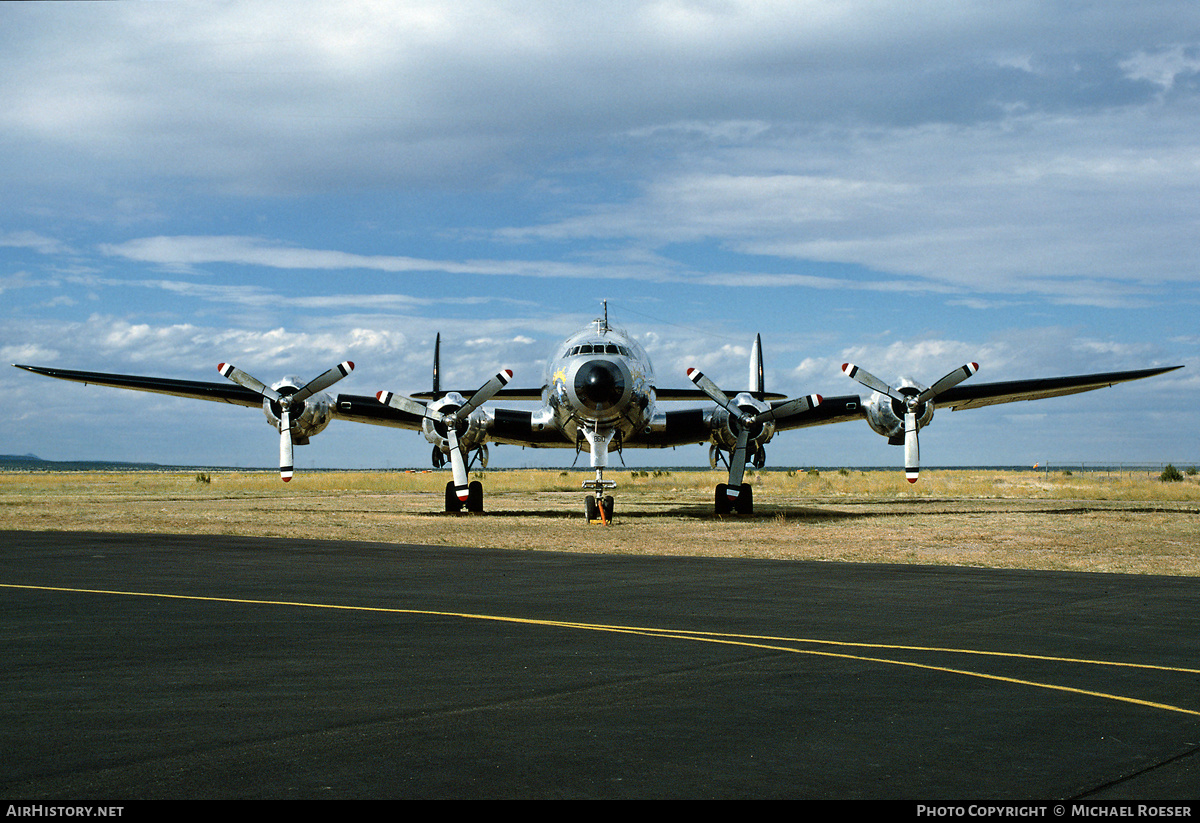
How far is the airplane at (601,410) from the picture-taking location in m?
28.4

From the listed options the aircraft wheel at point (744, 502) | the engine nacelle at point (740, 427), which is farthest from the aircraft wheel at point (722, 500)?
the engine nacelle at point (740, 427)

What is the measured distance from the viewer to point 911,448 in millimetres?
29906

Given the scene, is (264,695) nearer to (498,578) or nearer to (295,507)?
(498,578)

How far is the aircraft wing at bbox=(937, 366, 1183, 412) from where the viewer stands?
31.2 m

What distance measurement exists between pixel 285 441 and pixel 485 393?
20.6ft

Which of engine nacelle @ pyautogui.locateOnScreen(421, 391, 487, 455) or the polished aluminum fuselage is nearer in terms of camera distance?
the polished aluminum fuselage

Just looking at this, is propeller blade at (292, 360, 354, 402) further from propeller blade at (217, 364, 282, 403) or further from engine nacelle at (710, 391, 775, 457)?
engine nacelle at (710, 391, 775, 457)

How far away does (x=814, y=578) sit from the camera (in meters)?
15.2

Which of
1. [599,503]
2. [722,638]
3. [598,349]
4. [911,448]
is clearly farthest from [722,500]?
[722,638]

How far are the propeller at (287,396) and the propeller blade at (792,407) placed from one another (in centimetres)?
1278

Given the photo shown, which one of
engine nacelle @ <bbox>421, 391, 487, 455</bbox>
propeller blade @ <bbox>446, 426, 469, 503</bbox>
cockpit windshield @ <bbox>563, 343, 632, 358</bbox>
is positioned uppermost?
cockpit windshield @ <bbox>563, 343, 632, 358</bbox>

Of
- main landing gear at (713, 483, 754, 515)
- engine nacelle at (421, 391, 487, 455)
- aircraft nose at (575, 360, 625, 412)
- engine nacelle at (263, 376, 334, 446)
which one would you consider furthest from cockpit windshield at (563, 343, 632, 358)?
engine nacelle at (263, 376, 334, 446)

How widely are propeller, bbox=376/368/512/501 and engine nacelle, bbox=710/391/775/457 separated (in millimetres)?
7190

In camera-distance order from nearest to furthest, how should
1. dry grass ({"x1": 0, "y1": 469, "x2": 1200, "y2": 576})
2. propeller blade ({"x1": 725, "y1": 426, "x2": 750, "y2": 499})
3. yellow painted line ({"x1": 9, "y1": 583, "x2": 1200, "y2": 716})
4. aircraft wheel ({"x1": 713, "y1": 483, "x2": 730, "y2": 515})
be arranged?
1. yellow painted line ({"x1": 9, "y1": 583, "x2": 1200, "y2": 716})
2. dry grass ({"x1": 0, "y1": 469, "x2": 1200, "y2": 576})
3. aircraft wheel ({"x1": 713, "y1": 483, "x2": 730, "y2": 515})
4. propeller blade ({"x1": 725, "y1": 426, "x2": 750, "y2": 499})
